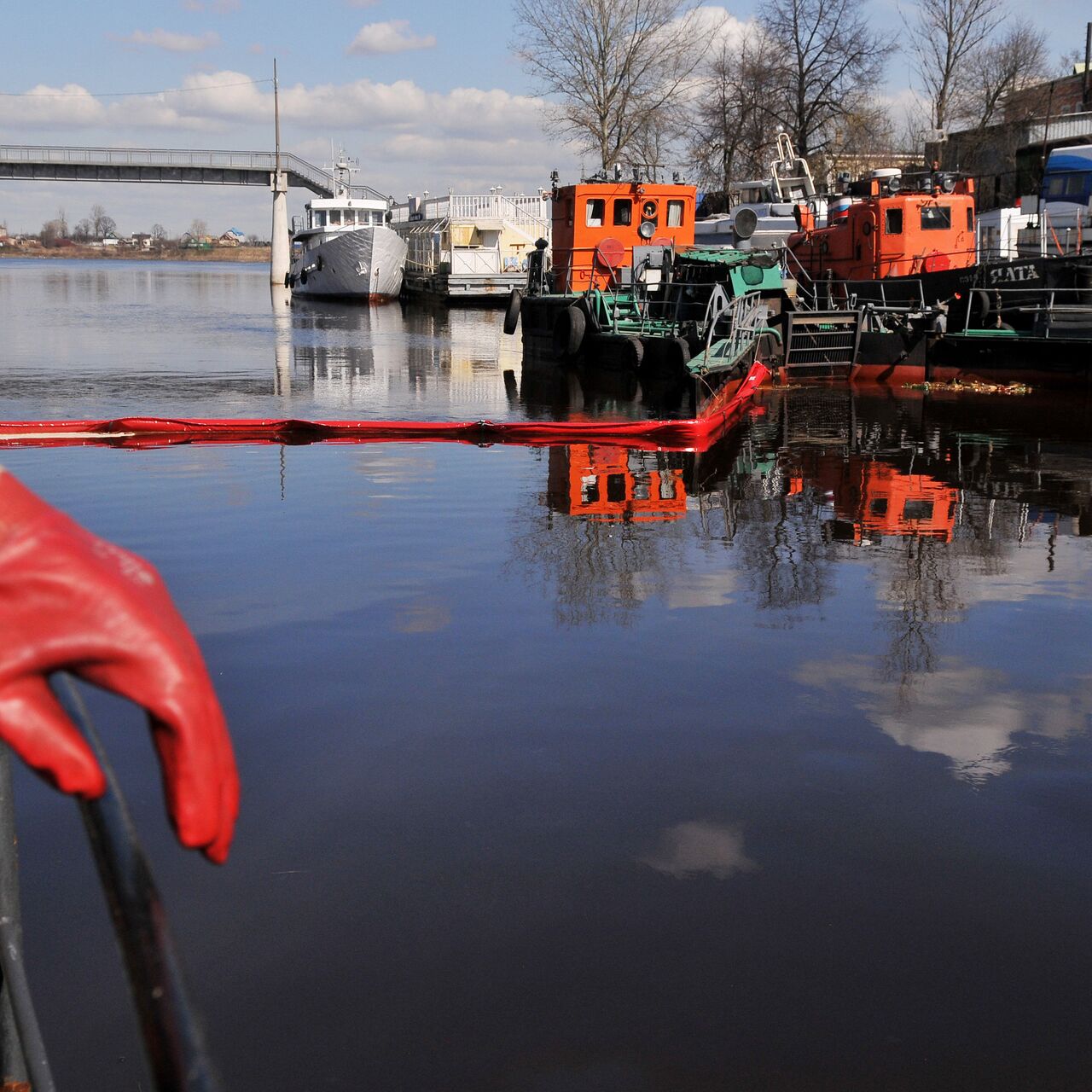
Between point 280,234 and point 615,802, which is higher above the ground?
point 280,234

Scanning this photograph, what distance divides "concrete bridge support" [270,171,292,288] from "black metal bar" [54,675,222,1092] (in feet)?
237

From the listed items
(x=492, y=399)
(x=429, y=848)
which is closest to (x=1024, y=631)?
(x=429, y=848)

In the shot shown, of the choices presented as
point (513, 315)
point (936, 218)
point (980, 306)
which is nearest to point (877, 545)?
point (980, 306)

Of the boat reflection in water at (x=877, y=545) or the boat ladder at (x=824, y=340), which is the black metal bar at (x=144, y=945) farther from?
the boat ladder at (x=824, y=340)

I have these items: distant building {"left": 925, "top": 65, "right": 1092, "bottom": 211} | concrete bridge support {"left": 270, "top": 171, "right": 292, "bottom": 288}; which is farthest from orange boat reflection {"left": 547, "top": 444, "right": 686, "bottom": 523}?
concrete bridge support {"left": 270, "top": 171, "right": 292, "bottom": 288}

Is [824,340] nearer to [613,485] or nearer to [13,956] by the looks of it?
[613,485]

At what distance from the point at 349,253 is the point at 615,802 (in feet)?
177

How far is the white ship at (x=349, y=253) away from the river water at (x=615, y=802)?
46.6 metres

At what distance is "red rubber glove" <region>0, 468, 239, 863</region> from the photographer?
912mm

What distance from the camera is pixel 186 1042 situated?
43.8 inches

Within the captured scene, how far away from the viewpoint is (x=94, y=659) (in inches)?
36.8

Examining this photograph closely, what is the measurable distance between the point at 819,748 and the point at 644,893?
4.71 feet

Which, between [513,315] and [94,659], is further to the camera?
[513,315]

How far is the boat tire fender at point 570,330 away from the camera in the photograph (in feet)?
77.7
